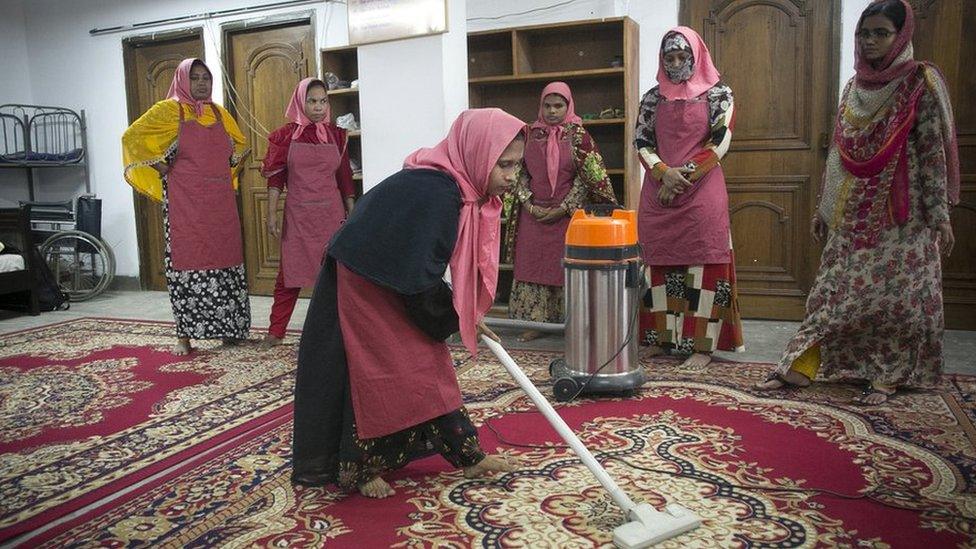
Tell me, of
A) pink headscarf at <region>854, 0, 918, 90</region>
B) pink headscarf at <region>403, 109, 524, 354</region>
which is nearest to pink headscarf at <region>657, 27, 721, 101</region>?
pink headscarf at <region>854, 0, 918, 90</region>

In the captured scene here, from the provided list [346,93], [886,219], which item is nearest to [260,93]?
[346,93]

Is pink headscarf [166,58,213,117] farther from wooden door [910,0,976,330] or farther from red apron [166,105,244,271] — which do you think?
wooden door [910,0,976,330]

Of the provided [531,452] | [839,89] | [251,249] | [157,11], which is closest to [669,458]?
[531,452]

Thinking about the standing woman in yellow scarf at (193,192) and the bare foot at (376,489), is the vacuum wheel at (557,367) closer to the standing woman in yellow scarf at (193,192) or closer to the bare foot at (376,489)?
the bare foot at (376,489)

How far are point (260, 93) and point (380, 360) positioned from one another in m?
4.44

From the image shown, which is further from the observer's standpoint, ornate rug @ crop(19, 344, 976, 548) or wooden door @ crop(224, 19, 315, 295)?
wooden door @ crop(224, 19, 315, 295)

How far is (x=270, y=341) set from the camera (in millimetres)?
3939

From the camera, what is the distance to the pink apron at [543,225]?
12.4 feet

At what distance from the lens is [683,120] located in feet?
10.5

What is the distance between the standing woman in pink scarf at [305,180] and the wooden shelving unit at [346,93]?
97 cm

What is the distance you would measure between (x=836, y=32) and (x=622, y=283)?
2.29 metres

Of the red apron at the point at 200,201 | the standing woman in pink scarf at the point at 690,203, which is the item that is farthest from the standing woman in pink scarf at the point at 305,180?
the standing woman in pink scarf at the point at 690,203

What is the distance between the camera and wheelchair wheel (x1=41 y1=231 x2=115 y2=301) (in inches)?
231

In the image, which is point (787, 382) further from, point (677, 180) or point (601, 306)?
point (677, 180)
